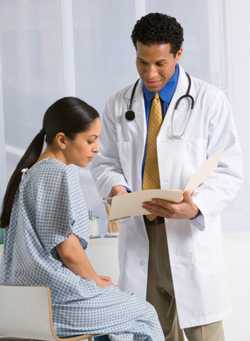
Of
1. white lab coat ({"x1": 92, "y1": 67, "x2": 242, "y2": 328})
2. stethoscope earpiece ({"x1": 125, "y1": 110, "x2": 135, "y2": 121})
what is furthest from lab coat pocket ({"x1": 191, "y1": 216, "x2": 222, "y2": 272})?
stethoscope earpiece ({"x1": 125, "y1": 110, "x2": 135, "y2": 121})

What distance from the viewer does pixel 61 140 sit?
7.53 ft

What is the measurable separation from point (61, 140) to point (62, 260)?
0.34 m

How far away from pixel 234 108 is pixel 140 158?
844 millimetres

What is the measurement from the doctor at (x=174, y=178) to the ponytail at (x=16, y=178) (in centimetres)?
32

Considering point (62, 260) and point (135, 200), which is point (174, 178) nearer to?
point (135, 200)

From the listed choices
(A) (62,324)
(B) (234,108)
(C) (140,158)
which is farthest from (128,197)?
(B) (234,108)

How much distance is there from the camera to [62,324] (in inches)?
85.3

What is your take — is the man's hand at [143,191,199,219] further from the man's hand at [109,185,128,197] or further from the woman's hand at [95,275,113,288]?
the woman's hand at [95,275,113,288]

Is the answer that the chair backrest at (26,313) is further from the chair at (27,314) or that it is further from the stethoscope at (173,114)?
the stethoscope at (173,114)

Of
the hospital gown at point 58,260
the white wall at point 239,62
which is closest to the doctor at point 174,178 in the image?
the hospital gown at point 58,260

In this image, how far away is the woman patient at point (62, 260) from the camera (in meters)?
2.17

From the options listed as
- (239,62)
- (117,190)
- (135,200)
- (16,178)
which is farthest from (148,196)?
(239,62)

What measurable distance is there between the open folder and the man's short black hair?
0.39 m

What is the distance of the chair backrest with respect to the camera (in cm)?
206
